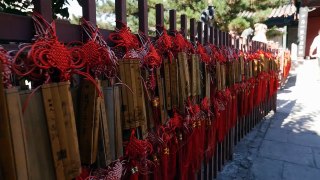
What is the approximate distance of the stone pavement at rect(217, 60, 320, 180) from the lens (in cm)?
337

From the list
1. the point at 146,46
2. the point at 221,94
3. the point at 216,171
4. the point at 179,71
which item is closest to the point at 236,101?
the point at 221,94

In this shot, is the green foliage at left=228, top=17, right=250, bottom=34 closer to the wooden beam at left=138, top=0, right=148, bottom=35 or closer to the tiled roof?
the tiled roof

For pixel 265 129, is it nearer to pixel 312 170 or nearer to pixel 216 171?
pixel 312 170

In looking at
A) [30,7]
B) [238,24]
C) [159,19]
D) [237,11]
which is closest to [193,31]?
[159,19]

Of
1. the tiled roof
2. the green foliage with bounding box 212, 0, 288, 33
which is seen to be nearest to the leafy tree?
the green foliage with bounding box 212, 0, 288, 33

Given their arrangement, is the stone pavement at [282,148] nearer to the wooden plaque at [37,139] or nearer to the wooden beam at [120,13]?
the wooden beam at [120,13]

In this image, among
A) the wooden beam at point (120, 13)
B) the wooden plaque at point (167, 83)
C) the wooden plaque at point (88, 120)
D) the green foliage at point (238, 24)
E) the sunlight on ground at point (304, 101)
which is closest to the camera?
the wooden plaque at point (88, 120)

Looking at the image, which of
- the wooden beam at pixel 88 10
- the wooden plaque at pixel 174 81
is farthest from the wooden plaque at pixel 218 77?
the wooden beam at pixel 88 10

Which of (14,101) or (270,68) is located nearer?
(14,101)

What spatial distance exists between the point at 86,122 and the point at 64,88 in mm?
213

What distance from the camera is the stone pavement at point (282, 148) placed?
3.37 metres

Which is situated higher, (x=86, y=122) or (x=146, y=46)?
(x=146, y=46)

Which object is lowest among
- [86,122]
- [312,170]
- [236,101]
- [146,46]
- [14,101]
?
[312,170]

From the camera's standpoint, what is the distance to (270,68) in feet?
18.9
